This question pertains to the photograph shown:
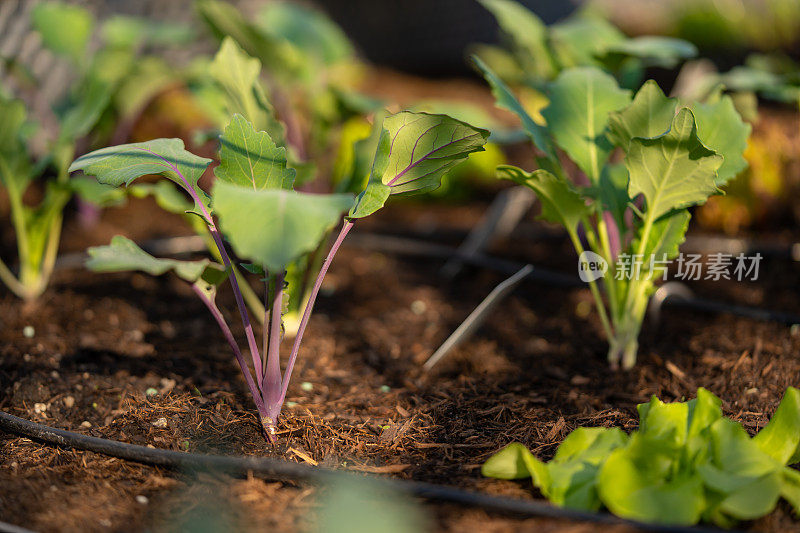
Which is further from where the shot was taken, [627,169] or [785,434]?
[627,169]

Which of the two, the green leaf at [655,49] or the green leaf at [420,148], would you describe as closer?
the green leaf at [420,148]

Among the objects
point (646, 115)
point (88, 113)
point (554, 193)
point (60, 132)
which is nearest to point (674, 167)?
point (646, 115)

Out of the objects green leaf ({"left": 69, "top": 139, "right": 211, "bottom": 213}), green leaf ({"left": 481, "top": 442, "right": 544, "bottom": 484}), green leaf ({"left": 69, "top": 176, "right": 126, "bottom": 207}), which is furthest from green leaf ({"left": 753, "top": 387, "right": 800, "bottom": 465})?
green leaf ({"left": 69, "top": 176, "right": 126, "bottom": 207})

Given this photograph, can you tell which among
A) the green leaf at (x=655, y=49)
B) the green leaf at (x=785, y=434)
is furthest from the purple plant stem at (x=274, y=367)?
the green leaf at (x=655, y=49)

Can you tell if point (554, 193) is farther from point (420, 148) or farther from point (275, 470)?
point (275, 470)

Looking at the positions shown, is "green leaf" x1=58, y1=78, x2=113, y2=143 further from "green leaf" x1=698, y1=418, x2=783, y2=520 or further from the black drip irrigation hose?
"green leaf" x1=698, y1=418, x2=783, y2=520

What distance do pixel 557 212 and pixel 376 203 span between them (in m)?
0.44

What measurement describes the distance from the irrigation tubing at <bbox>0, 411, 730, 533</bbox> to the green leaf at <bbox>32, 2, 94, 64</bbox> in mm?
1128

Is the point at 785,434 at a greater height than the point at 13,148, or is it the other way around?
the point at 13,148

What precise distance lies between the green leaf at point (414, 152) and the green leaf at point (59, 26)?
4.07 ft

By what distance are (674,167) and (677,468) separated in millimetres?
488

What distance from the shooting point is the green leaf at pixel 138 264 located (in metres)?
0.94

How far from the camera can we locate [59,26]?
1792mm

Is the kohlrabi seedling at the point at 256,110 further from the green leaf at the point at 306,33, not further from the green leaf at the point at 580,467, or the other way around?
the green leaf at the point at 580,467
